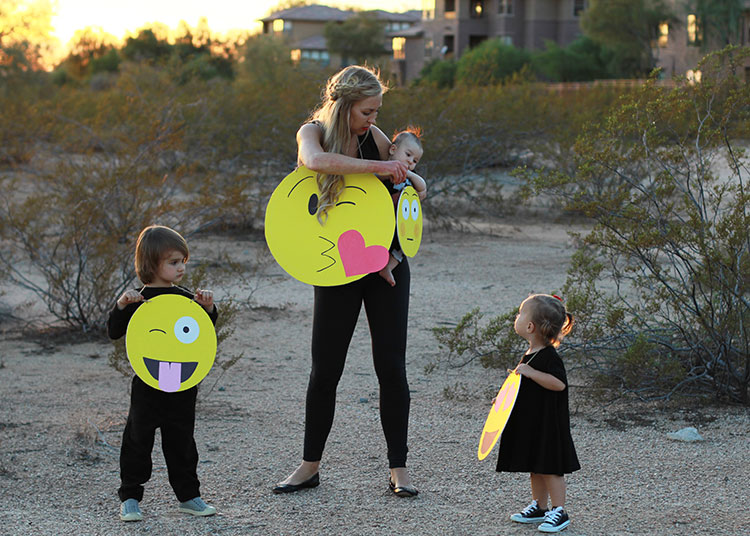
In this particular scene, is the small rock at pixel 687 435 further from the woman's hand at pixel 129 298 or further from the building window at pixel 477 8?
the building window at pixel 477 8

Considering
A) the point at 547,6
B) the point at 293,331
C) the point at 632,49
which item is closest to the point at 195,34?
the point at 547,6

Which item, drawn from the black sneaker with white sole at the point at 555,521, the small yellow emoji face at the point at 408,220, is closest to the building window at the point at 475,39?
the small yellow emoji face at the point at 408,220

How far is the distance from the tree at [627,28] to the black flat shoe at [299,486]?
48.6 meters

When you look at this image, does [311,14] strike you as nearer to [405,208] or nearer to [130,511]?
[405,208]

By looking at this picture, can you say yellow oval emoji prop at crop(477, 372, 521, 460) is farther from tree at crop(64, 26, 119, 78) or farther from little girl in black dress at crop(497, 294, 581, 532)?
tree at crop(64, 26, 119, 78)

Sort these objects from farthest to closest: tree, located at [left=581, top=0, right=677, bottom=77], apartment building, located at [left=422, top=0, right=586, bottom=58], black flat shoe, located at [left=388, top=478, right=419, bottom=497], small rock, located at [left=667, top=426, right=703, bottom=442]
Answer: apartment building, located at [left=422, top=0, right=586, bottom=58] → tree, located at [left=581, top=0, right=677, bottom=77] → small rock, located at [left=667, top=426, right=703, bottom=442] → black flat shoe, located at [left=388, top=478, right=419, bottom=497]

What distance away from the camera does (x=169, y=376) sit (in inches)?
157

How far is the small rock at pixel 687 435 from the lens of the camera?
5.22 metres

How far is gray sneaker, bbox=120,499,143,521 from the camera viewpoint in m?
4.02

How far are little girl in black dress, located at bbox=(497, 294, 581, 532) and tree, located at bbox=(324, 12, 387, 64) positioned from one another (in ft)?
236

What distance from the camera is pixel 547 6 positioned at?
65375 mm

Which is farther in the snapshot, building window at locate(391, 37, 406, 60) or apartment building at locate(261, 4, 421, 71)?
apartment building at locate(261, 4, 421, 71)

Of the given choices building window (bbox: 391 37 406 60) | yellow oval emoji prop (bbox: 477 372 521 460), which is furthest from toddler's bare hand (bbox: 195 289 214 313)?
building window (bbox: 391 37 406 60)

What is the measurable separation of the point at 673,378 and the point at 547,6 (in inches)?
2480
